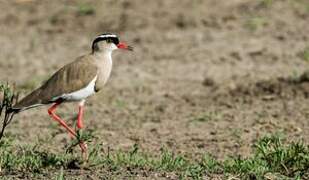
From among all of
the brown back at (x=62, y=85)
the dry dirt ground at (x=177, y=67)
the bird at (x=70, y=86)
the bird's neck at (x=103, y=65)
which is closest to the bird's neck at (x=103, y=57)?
the bird's neck at (x=103, y=65)

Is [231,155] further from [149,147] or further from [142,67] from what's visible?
[142,67]

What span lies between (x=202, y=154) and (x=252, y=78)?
3.17m

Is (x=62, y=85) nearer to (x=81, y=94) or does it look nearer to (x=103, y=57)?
(x=81, y=94)

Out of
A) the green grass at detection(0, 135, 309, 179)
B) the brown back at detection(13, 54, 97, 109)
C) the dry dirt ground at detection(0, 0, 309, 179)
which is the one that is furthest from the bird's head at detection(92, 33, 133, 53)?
the green grass at detection(0, 135, 309, 179)

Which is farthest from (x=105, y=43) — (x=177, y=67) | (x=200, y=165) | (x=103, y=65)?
(x=177, y=67)

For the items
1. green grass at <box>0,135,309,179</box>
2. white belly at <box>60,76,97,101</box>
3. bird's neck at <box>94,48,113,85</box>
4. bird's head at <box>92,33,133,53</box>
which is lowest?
green grass at <box>0,135,309,179</box>

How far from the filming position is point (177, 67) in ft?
41.0

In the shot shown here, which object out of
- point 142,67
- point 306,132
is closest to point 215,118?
point 306,132

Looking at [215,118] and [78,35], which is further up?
[78,35]

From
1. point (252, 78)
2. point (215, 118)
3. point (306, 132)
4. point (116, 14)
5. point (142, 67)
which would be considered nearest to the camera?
point (306, 132)

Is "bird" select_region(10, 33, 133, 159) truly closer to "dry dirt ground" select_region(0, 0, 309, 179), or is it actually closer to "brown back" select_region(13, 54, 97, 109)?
"brown back" select_region(13, 54, 97, 109)

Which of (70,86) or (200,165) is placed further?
(70,86)

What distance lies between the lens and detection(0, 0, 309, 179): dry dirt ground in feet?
31.0

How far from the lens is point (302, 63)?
12.0m
